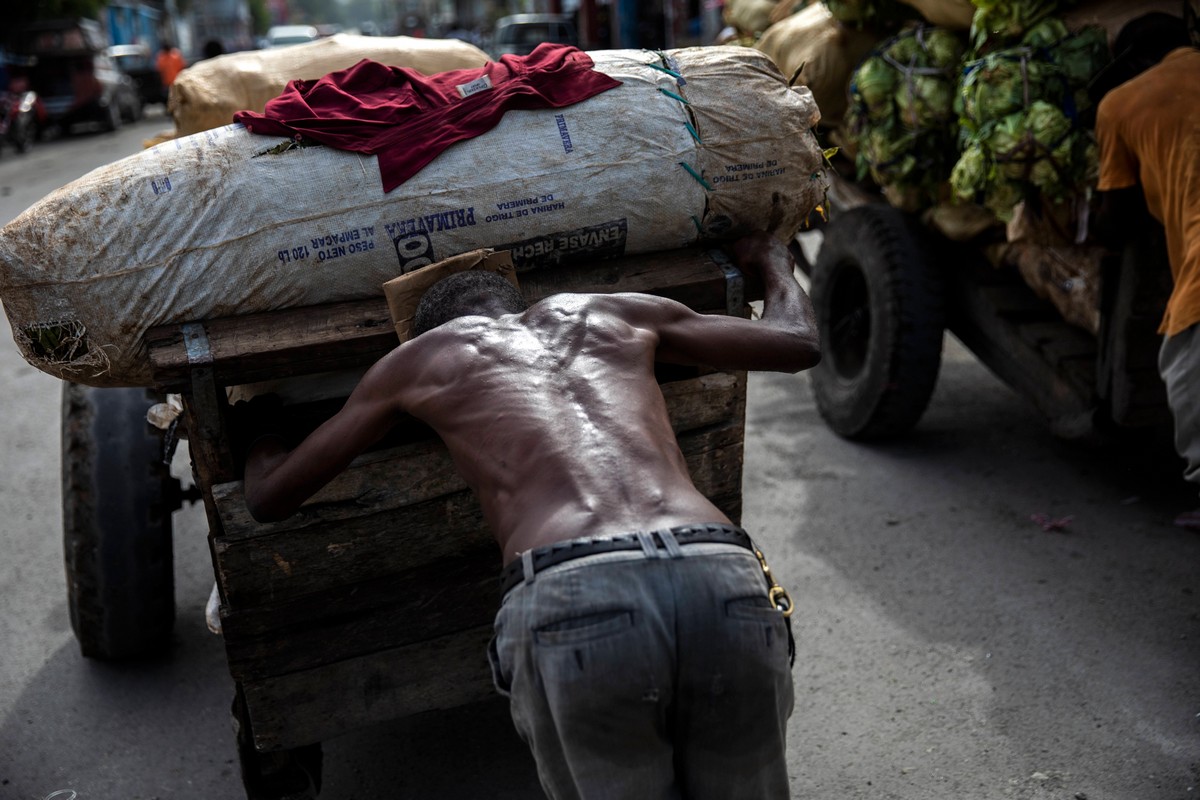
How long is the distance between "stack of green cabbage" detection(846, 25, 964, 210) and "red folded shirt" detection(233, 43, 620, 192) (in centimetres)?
209

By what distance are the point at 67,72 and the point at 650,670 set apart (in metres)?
21.3

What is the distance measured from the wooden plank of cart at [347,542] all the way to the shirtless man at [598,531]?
0.55ft

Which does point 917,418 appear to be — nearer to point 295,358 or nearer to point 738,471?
point 738,471

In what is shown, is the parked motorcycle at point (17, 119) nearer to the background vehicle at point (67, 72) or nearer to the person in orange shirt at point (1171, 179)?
the background vehicle at point (67, 72)

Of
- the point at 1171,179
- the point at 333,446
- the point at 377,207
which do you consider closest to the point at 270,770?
the point at 333,446

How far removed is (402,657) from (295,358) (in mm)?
761

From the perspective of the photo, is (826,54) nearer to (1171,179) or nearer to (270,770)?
(1171,179)

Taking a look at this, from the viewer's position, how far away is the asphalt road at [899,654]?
9.57ft

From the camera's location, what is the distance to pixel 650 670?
1711 mm

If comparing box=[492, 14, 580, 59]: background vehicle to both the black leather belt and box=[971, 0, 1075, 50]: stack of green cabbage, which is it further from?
the black leather belt

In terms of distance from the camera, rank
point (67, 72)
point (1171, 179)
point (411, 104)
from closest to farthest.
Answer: point (411, 104) < point (1171, 179) < point (67, 72)

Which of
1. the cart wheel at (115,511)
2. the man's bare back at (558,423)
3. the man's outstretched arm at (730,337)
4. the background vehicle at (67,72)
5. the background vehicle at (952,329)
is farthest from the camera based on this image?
the background vehicle at (67,72)

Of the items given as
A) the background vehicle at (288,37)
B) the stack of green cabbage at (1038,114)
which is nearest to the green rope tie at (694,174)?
the stack of green cabbage at (1038,114)

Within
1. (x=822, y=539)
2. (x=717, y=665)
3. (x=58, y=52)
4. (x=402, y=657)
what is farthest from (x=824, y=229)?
(x=58, y=52)
